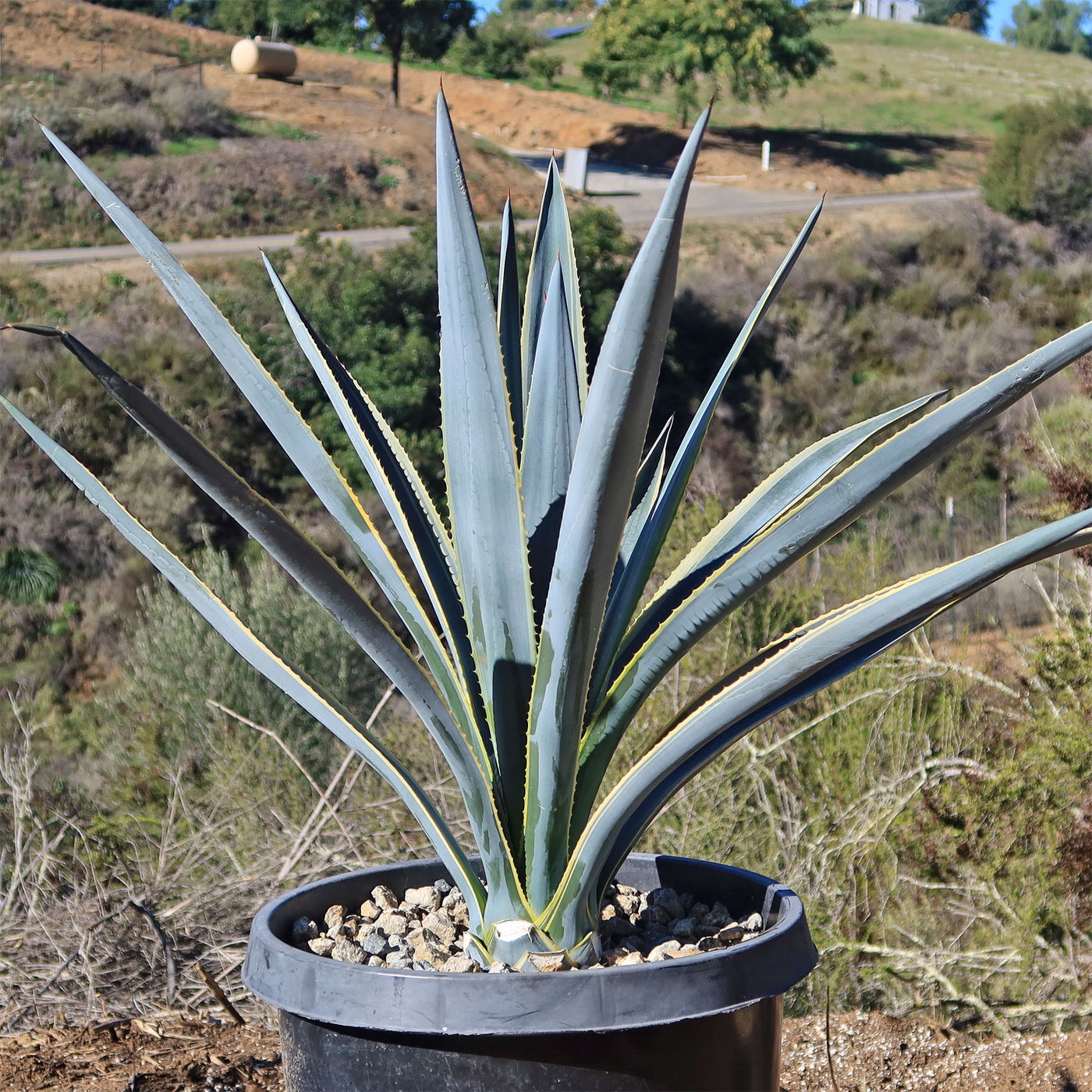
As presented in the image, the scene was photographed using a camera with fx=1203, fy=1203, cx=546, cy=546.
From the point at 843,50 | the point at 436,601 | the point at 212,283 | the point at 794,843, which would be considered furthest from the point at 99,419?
the point at 843,50

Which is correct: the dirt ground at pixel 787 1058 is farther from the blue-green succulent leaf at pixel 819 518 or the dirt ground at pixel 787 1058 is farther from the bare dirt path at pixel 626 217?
the bare dirt path at pixel 626 217

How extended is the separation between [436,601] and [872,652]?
20.5 inches

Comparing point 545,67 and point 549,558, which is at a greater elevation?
point 545,67

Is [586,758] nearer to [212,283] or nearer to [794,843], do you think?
[794,843]

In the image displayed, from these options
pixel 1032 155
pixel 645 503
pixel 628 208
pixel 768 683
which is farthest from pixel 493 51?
pixel 768 683

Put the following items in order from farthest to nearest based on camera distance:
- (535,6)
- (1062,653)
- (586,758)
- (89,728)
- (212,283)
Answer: (535,6) < (212,283) < (89,728) < (1062,653) < (586,758)

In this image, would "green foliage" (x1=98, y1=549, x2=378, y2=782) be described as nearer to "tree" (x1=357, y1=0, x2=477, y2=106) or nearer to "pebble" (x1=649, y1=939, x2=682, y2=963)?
"pebble" (x1=649, y1=939, x2=682, y2=963)

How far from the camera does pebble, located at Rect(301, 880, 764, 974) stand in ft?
4.72

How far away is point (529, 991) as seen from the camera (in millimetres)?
1191

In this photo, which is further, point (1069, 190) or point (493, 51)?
point (493, 51)

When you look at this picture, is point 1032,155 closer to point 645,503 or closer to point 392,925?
point 645,503

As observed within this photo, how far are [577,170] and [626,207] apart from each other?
60.8 inches

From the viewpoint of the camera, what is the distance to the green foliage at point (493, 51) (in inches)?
1790

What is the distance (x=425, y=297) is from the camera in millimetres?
18891
